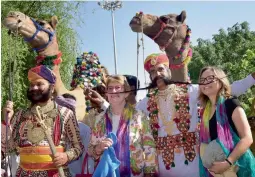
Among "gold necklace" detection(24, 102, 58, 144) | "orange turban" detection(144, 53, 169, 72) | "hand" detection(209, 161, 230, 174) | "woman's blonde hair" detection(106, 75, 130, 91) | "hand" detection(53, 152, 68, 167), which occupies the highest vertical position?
"orange turban" detection(144, 53, 169, 72)

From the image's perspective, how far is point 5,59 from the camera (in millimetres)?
9016

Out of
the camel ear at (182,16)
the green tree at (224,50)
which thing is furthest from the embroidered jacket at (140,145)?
the green tree at (224,50)

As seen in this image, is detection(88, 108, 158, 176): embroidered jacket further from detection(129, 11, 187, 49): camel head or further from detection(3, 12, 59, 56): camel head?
detection(3, 12, 59, 56): camel head

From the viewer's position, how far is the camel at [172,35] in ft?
15.1

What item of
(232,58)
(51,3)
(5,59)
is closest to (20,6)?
(51,3)

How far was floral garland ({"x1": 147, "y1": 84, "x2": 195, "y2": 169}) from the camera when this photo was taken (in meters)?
3.16

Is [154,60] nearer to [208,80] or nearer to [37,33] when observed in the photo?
[208,80]

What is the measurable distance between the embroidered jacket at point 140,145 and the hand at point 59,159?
0.21 m

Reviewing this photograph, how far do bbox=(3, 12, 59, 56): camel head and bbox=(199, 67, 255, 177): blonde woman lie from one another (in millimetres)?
2835

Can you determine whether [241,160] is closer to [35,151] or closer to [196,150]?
[196,150]

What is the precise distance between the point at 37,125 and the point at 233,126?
1.58m

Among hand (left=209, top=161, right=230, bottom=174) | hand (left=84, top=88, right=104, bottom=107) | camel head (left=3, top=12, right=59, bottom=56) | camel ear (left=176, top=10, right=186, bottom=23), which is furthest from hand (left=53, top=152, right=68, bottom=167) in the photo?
camel ear (left=176, top=10, right=186, bottom=23)

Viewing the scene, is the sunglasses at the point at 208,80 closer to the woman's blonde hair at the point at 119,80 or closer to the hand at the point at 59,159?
the woman's blonde hair at the point at 119,80

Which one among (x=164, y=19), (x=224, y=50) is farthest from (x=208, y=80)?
Answer: (x=224, y=50)
